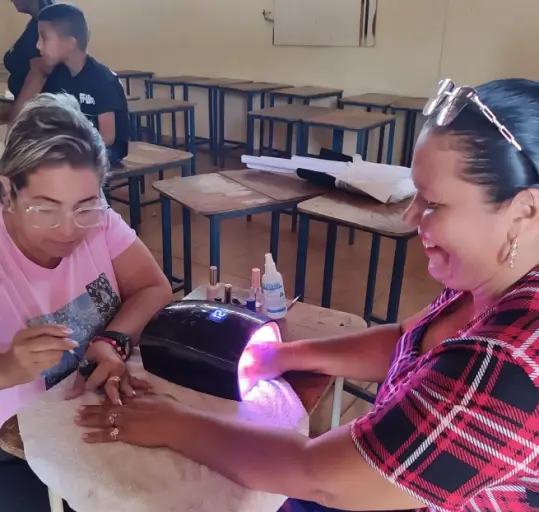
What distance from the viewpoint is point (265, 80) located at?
5.66 m

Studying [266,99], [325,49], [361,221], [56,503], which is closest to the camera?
[56,503]

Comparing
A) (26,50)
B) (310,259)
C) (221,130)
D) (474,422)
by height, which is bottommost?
(310,259)

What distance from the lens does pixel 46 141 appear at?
1.09 meters

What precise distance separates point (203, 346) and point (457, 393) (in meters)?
0.46

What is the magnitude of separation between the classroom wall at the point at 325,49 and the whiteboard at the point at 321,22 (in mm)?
93

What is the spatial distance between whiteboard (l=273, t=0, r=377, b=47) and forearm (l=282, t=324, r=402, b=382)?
4.39 meters

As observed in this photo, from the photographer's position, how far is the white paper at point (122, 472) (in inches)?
29.4

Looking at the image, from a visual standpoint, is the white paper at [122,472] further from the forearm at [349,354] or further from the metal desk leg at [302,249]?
the metal desk leg at [302,249]

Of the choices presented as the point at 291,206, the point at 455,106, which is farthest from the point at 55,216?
the point at 291,206

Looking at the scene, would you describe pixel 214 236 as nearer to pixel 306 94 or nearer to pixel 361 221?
pixel 361 221

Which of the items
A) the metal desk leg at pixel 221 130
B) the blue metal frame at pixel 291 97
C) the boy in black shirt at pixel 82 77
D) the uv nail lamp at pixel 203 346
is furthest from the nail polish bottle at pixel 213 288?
the metal desk leg at pixel 221 130

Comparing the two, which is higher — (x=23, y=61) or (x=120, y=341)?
(x=23, y=61)

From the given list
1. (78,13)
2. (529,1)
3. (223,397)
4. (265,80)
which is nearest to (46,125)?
(223,397)

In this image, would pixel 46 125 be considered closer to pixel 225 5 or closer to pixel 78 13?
pixel 78 13
